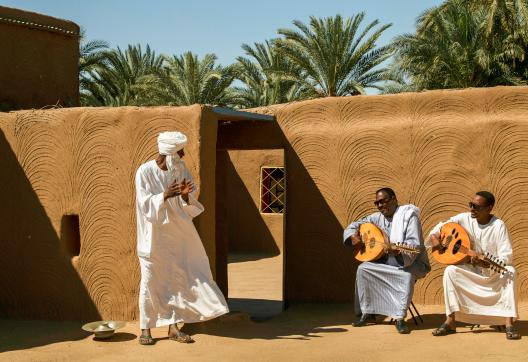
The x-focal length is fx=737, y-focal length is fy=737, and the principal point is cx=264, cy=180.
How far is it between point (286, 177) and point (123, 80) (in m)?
13.3

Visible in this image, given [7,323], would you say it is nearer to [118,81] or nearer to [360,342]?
[360,342]

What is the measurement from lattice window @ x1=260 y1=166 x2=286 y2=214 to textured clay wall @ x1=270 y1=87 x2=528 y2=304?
22.0 feet

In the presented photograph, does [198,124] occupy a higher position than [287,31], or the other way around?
[287,31]

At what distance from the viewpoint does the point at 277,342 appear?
6.18 metres

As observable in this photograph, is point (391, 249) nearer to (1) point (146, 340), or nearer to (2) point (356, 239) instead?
(2) point (356, 239)

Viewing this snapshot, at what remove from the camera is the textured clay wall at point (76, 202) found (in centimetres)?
709

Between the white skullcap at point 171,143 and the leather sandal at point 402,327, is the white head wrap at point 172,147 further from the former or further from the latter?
the leather sandal at point 402,327

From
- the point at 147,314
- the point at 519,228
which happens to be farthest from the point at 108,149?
the point at 519,228

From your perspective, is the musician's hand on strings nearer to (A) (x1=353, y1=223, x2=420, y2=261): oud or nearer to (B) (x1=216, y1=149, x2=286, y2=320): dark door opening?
(A) (x1=353, y1=223, x2=420, y2=261): oud

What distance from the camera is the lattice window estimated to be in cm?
1505

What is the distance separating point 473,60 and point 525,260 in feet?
32.2

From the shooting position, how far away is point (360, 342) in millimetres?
6141

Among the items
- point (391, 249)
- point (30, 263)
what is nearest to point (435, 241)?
point (391, 249)

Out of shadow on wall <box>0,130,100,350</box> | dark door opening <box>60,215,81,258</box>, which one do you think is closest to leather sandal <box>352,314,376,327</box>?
shadow on wall <box>0,130,100,350</box>
